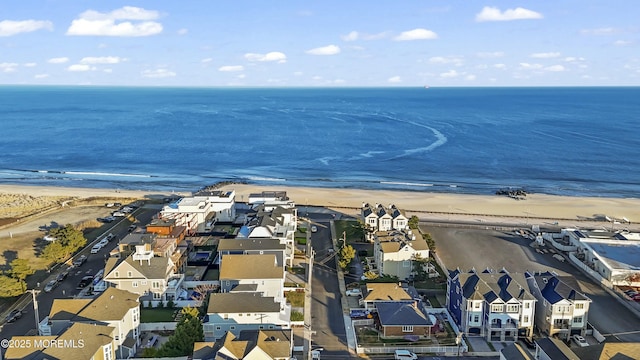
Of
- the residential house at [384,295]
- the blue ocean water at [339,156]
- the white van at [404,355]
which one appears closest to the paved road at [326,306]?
the residential house at [384,295]

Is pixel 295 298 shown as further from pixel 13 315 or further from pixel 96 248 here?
pixel 96 248

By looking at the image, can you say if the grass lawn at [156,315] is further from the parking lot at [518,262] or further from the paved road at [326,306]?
the parking lot at [518,262]

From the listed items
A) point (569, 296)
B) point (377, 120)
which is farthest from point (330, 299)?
point (377, 120)

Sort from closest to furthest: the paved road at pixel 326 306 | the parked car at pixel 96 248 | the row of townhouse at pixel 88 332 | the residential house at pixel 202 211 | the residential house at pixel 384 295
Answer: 1. the row of townhouse at pixel 88 332
2. the paved road at pixel 326 306
3. the residential house at pixel 384 295
4. the parked car at pixel 96 248
5. the residential house at pixel 202 211

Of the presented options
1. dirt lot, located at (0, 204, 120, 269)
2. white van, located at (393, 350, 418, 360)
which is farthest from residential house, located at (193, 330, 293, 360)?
dirt lot, located at (0, 204, 120, 269)

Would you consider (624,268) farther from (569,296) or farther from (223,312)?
(223,312)

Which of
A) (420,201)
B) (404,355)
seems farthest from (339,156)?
(404,355)
